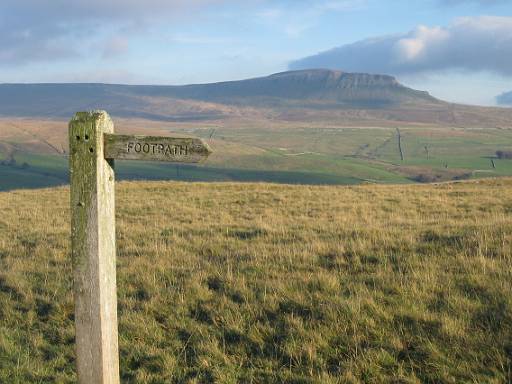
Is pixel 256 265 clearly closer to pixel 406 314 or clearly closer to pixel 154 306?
pixel 154 306

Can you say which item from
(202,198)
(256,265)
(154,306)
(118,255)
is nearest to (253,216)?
(202,198)

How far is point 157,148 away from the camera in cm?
478

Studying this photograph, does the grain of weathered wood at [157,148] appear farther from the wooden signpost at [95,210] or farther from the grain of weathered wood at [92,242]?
the grain of weathered wood at [92,242]

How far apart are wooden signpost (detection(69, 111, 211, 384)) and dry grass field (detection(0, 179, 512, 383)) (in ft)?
3.63

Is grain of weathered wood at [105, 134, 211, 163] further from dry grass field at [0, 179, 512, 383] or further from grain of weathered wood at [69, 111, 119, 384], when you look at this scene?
dry grass field at [0, 179, 512, 383]

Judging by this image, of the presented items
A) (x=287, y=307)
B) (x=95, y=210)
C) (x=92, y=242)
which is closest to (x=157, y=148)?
(x=95, y=210)

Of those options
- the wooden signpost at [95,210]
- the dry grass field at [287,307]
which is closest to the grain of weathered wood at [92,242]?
the wooden signpost at [95,210]

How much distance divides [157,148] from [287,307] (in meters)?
3.21

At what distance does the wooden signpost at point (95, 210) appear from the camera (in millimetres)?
4762

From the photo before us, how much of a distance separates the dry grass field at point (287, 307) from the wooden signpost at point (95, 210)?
111 centimetres

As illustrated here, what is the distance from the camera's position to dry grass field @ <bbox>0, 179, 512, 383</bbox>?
223 inches

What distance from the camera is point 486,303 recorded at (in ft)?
20.6

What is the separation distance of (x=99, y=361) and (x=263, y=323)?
2.36 m

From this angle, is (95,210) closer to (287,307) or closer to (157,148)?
(157,148)
